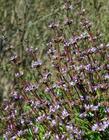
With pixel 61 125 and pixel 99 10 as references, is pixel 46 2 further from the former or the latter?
pixel 61 125

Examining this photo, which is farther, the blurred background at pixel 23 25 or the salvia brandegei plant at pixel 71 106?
the blurred background at pixel 23 25

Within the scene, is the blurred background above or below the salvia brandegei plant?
above

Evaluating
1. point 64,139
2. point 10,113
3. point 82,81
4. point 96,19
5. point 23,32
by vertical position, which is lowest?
point 64,139

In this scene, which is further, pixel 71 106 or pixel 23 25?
pixel 23 25

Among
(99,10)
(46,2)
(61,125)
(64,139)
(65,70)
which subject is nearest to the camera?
(64,139)

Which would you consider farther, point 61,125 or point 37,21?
point 37,21

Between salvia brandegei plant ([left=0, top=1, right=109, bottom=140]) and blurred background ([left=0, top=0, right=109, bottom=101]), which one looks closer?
salvia brandegei plant ([left=0, top=1, right=109, bottom=140])

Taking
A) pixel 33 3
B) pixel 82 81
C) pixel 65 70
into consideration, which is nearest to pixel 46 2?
pixel 33 3

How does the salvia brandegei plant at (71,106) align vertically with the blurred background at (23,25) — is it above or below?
below

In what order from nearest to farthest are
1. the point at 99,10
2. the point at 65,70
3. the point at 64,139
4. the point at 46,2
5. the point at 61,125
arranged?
the point at 64,139 < the point at 61,125 < the point at 65,70 < the point at 99,10 < the point at 46,2

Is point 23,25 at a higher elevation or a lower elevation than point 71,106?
higher

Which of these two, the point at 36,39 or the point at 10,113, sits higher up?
the point at 36,39
